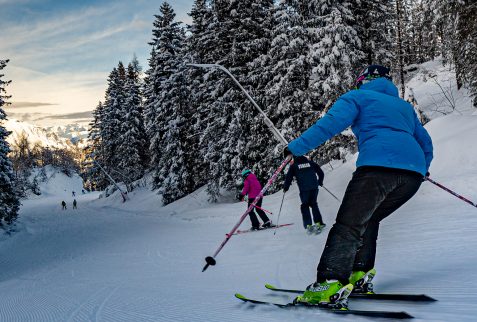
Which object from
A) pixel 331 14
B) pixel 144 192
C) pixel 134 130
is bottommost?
pixel 144 192

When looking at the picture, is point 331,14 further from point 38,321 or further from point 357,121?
point 38,321

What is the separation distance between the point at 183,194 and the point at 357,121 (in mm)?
28269

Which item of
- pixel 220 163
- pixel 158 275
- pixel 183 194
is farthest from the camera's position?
pixel 183 194

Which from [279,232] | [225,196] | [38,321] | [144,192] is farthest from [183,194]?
[38,321]

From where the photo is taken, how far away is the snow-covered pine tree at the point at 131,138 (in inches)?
1757

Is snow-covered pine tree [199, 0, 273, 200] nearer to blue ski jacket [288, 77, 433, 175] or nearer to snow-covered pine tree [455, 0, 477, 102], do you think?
snow-covered pine tree [455, 0, 477, 102]

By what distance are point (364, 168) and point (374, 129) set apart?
14.0 inches

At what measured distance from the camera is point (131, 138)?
1737 inches

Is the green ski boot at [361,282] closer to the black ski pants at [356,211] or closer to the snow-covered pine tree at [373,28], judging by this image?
the black ski pants at [356,211]

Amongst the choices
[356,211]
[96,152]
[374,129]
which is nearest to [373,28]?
[374,129]

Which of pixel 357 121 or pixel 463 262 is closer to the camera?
pixel 357 121

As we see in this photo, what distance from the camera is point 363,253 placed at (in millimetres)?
3482

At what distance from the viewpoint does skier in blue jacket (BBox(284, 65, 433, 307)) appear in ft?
9.79

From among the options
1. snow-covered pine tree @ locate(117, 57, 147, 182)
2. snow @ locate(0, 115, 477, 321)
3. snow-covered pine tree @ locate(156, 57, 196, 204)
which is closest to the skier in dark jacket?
snow @ locate(0, 115, 477, 321)
